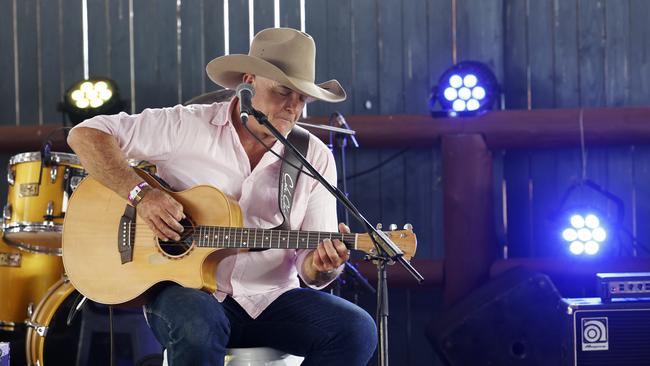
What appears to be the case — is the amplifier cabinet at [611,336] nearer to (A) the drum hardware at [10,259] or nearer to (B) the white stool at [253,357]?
(B) the white stool at [253,357]

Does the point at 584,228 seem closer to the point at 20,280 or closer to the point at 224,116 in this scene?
the point at 224,116

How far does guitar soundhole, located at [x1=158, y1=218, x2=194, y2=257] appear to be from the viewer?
121 inches

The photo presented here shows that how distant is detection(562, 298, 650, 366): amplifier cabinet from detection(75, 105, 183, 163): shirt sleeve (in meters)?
1.91

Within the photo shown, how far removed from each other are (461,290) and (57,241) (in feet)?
6.95

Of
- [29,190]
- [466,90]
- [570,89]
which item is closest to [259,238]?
[29,190]

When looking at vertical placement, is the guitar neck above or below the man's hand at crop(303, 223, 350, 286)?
above

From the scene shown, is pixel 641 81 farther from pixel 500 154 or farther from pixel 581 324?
pixel 581 324

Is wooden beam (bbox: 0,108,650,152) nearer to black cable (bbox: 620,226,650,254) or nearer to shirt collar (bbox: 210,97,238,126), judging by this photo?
black cable (bbox: 620,226,650,254)

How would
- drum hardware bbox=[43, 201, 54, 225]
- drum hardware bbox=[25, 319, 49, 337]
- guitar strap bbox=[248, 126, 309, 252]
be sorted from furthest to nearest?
drum hardware bbox=[43, 201, 54, 225], drum hardware bbox=[25, 319, 49, 337], guitar strap bbox=[248, 126, 309, 252]

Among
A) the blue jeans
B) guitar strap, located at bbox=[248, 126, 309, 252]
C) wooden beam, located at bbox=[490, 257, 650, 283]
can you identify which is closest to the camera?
the blue jeans

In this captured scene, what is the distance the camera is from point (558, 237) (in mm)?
5215

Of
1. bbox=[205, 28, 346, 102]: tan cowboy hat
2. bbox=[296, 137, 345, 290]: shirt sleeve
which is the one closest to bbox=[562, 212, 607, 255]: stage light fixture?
bbox=[296, 137, 345, 290]: shirt sleeve

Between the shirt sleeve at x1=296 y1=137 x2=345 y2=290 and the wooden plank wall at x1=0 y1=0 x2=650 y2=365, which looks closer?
the shirt sleeve at x1=296 y1=137 x2=345 y2=290

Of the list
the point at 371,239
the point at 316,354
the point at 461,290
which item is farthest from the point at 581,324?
the point at 371,239
